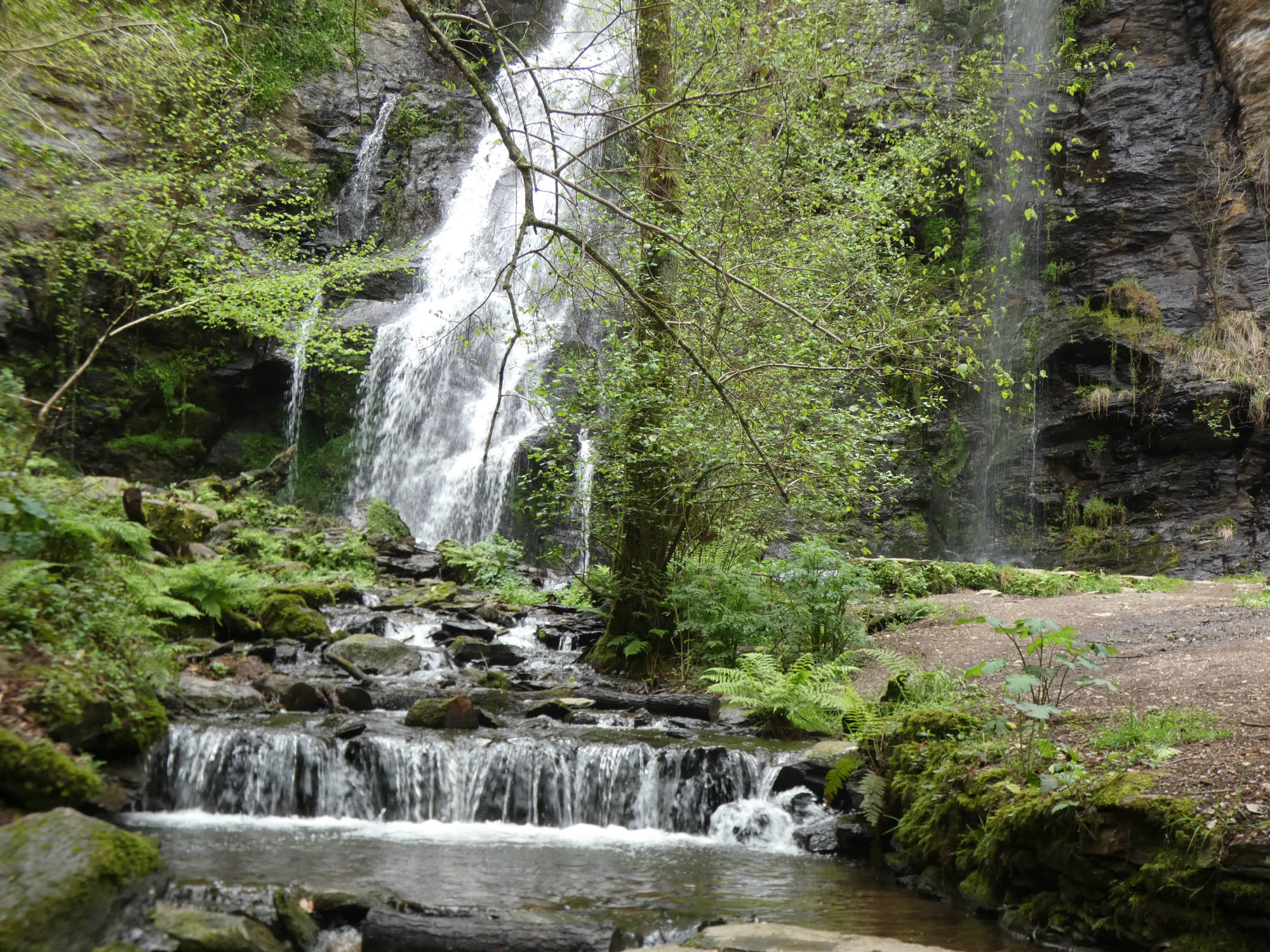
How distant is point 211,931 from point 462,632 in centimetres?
787

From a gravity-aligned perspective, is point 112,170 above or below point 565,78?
above

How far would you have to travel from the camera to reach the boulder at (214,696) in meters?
7.16

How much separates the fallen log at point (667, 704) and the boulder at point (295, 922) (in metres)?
4.41

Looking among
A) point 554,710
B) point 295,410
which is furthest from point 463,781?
point 295,410

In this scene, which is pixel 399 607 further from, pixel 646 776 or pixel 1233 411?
pixel 1233 411

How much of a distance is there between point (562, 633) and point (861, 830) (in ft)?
23.0

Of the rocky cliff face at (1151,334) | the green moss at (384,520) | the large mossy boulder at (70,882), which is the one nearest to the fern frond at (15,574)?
the large mossy boulder at (70,882)

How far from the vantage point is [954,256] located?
827 inches

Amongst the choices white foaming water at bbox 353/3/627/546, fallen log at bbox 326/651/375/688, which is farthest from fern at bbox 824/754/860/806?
white foaming water at bbox 353/3/627/546

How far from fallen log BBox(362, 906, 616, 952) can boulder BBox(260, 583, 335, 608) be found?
7426 millimetres

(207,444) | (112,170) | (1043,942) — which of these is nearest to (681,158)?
(1043,942)

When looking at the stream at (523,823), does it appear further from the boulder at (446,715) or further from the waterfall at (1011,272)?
the waterfall at (1011,272)

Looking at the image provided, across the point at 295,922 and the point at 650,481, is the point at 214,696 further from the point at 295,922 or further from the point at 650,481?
the point at 650,481

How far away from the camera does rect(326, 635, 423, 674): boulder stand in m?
9.36
